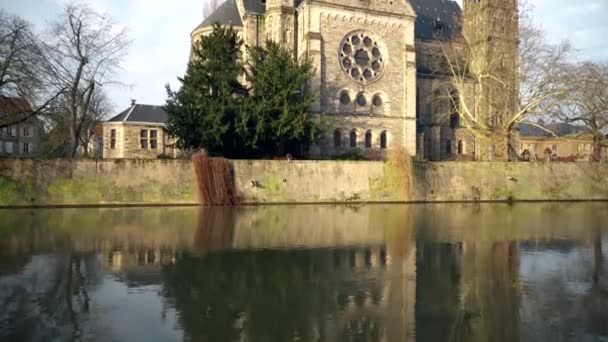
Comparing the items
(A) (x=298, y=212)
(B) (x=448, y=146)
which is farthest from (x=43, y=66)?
(B) (x=448, y=146)

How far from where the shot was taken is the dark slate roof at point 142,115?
1601 inches

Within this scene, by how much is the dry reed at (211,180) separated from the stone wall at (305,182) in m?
0.51

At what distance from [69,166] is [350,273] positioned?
1944 cm

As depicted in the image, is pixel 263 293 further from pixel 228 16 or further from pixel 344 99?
pixel 228 16

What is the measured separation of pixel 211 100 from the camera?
1061 inches

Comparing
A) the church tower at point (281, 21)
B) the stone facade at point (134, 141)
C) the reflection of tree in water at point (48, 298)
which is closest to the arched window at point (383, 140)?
the church tower at point (281, 21)

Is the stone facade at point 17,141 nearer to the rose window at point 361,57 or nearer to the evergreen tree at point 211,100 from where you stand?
the evergreen tree at point 211,100

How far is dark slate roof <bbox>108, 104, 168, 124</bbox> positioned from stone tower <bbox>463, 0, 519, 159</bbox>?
83.2ft

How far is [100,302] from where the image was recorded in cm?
701

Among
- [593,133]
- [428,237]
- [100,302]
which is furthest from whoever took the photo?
[593,133]

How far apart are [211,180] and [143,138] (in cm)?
1808

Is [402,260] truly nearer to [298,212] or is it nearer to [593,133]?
[298,212]

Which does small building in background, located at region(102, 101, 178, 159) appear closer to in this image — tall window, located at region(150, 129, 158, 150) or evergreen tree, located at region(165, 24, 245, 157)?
tall window, located at region(150, 129, 158, 150)

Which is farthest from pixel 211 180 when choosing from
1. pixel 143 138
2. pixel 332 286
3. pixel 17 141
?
pixel 17 141
